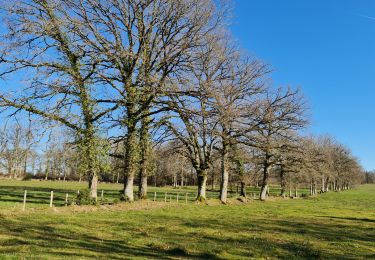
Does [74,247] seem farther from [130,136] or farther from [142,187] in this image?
[142,187]

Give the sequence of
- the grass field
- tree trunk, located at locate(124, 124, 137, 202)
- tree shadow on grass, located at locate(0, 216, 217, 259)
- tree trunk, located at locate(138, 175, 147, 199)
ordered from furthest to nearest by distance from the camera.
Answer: tree trunk, located at locate(138, 175, 147, 199)
tree trunk, located at locate(124, 124, 137, 202)
the grass field
tree shadow on grass, located at locate(0, 216, 217, 259)

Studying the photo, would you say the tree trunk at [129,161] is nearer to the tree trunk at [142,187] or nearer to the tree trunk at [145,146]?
the tree trunk at [145,146]

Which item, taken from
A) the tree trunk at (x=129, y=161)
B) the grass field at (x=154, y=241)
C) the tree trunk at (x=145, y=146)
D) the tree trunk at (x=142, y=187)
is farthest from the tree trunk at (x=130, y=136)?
the grass field at (x=154, y=241)

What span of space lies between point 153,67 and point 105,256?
20.5 metres

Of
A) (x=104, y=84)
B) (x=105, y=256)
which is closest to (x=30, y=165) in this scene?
(x=104, y=84)

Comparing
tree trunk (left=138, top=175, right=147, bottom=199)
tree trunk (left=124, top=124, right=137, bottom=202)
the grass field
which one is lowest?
the grass field

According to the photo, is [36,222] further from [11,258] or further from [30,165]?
[30,165]

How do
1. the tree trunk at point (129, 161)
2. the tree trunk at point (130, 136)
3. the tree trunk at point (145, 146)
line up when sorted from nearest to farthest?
the tree trunk at point (130, 136) → the tree trunk at point (129, 161) → the tree trunk at point (145, 146)

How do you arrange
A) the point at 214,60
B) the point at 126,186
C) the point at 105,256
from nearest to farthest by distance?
the point at 105,256, the point at 126,186, the point at 214,60

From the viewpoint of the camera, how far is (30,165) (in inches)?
4638

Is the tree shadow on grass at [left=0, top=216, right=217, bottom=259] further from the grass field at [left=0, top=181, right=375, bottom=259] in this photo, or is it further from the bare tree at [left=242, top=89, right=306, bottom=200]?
the bare tree at [left=242, top=89, right=306, bottom=200]

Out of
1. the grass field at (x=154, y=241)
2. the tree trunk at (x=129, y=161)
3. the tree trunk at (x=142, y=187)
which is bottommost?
the grass field at (x=154, y=241)

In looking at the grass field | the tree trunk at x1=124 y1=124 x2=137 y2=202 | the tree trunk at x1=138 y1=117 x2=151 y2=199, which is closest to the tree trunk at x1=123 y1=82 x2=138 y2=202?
the tree trunk at x1=124 y1=124 x2=137 y2=202

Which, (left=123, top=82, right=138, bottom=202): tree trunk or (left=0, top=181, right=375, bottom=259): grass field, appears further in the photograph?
(left=123, top=82, right=138, bottom=202): tree trunk
